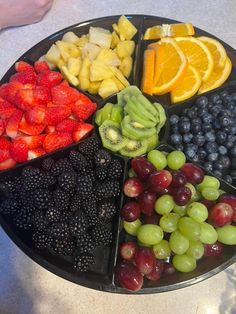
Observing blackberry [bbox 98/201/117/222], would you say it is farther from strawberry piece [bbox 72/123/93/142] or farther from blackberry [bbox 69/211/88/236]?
strawberry piece [bbox 72/123/93/142]

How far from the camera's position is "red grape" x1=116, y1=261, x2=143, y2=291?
99 cm

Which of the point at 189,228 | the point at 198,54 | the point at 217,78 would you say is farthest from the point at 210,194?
the point at 198,54

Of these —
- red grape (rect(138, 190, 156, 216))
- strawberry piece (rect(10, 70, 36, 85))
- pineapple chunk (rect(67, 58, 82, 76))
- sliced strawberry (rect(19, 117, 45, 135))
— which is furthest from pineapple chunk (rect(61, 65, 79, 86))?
red grape (rect(138, 190, 156, 216))

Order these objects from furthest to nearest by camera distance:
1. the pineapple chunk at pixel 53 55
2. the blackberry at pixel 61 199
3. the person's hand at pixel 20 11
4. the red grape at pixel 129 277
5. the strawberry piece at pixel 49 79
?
the person's hand at pixel 20 11
the pineapple chunk at pixel 53 55
the strawberry piece at pixel 49 79
the blackberry at pixel 61 199
the red grape at pixel 129 277

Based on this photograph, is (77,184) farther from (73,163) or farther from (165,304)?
(165,304)

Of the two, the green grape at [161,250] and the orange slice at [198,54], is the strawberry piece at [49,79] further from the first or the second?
the green grape at [161,250]

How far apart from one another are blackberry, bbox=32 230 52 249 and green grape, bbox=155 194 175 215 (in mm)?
373

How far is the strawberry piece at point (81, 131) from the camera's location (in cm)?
126

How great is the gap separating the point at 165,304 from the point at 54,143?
0.71 m

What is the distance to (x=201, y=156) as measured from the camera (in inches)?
50.8

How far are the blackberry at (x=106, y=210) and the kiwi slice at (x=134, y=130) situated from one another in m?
0.28

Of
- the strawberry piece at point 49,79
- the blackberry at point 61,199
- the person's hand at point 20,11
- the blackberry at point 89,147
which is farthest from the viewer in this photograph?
the person's hand at point 20,11

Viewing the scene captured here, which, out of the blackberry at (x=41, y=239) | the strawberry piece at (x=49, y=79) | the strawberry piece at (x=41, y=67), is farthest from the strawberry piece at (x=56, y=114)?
the blackberry at (x=41, y=239)

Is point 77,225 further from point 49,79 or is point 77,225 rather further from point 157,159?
point 49,79
